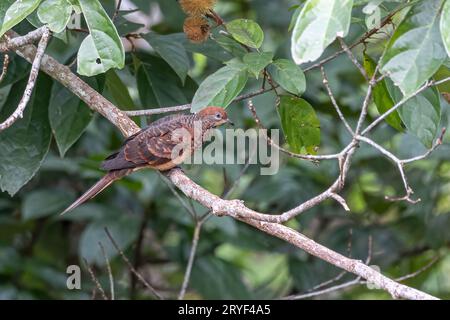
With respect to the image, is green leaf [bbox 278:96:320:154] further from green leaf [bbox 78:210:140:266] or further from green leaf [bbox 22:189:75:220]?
green leaf [bbox 22:189:75:220]

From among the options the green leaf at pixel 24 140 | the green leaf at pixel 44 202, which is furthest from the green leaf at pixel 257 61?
the green leaf at pixel 44 202

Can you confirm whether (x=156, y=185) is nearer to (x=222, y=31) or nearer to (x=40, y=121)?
(x=40, y=121)

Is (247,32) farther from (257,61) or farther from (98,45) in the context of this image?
(98,45)

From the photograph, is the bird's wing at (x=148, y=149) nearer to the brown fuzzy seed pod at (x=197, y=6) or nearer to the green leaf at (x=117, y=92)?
the green leaf at (x=117, y=92)

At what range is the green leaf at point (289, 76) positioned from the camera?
2.28 meters

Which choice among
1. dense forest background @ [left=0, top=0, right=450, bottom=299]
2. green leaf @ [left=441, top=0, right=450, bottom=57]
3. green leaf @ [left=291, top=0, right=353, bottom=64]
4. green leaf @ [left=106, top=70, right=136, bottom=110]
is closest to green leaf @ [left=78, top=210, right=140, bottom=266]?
dense forest background @ [left=0, top=0, right=450, bottom=299]

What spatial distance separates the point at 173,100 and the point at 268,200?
3.76 ft

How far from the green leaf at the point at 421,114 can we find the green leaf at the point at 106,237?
180 centimetres

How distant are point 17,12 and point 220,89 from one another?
0.62 m

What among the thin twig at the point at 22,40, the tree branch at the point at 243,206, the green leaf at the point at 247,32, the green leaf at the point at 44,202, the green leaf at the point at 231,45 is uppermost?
the green leaf at the point at 44,202

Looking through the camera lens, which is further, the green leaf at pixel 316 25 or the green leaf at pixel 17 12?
the green leaf at pixel 17 12

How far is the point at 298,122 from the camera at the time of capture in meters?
2.47
